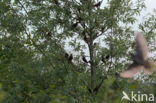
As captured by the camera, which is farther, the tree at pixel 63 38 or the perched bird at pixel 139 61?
the tree at pixel 63 38

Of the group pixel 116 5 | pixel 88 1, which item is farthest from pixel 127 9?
pixel 88 1

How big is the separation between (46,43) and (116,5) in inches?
85.0

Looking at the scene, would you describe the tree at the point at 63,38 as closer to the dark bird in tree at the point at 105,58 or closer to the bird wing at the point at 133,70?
the dark bird in tree at the point at 105,58

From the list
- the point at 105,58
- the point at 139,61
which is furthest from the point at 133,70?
the point at 105,58

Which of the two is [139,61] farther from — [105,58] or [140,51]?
[105,58]

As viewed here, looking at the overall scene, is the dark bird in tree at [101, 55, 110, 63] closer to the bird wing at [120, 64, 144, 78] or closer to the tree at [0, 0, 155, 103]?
the tree at [0, 0, 155, 103]

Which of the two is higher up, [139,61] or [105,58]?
[105,58]

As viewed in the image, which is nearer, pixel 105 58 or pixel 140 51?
pixel 140 51

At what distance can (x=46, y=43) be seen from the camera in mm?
11477

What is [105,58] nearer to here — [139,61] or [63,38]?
[63,38]

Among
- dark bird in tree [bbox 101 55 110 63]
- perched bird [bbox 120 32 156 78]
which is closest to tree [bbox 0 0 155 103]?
dark bird in tree [bbox 101 55 110 63]

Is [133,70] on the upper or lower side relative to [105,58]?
lower

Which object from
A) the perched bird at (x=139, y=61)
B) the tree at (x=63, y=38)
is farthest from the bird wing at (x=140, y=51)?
the tree at (x=63, y=38)

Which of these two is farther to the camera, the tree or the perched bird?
the tree
